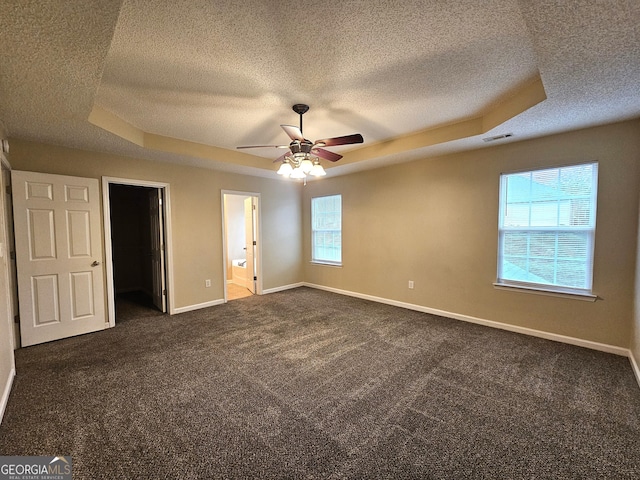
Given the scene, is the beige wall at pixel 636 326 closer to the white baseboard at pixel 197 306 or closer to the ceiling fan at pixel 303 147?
the ceiling fan at pixel 303 147

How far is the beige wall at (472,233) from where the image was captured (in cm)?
285

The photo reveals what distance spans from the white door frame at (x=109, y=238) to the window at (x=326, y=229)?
2850mm

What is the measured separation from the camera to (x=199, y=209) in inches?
183

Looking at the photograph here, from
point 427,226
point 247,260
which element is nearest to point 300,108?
point 427,226

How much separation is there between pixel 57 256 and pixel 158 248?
1.30 m

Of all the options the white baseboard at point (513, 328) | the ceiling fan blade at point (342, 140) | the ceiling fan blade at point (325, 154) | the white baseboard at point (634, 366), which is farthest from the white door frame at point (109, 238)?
the white baseboard at point (634, 366)

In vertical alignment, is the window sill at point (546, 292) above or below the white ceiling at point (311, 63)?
below

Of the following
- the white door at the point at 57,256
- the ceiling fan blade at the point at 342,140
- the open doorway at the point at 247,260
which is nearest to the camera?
the ceiling fan blade at the point at 342,140

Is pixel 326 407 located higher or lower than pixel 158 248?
lower

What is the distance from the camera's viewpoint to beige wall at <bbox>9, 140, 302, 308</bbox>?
3.43 meters

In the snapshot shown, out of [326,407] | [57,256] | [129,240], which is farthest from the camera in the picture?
[129,240]

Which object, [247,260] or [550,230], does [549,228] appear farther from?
[247,260]

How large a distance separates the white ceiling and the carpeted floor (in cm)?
238

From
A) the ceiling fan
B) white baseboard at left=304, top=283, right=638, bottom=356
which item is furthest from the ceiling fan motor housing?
white baseboard at left=304, top=283, right=638, bottom=356
